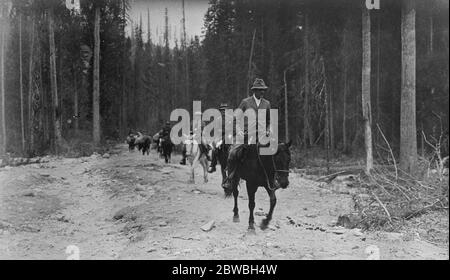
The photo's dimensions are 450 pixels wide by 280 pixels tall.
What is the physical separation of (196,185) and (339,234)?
6282 mm

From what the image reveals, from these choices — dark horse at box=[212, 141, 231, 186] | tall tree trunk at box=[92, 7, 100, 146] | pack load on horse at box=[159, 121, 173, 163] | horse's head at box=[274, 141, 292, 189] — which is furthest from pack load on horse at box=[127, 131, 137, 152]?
horse's head at box=[274, 141, 292, 189]

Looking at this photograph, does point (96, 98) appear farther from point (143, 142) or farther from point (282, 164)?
point (143, 142)

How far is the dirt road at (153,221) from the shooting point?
19.6 ft

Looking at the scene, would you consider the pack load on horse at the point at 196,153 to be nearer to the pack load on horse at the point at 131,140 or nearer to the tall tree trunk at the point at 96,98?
the tall tree trunk at the point at 96,98

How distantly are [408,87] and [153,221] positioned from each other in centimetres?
742

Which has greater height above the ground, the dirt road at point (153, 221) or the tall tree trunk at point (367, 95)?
the tall tree trunk at point (367, 95)

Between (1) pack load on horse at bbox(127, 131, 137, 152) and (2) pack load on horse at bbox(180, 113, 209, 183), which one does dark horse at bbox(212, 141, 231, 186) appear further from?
(1) pack load on horse at bbox(127, 131, 137, 152)

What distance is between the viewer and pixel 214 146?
11.7m

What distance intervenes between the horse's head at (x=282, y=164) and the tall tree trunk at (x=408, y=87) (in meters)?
4.78

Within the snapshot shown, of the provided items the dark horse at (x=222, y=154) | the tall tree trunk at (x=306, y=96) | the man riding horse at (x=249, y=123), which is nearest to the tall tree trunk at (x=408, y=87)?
the dark horse at (x=222, y=154)

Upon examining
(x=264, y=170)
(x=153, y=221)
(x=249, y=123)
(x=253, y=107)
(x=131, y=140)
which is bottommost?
(x=153, y=221)

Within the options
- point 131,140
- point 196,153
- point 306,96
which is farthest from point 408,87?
point 131,140
